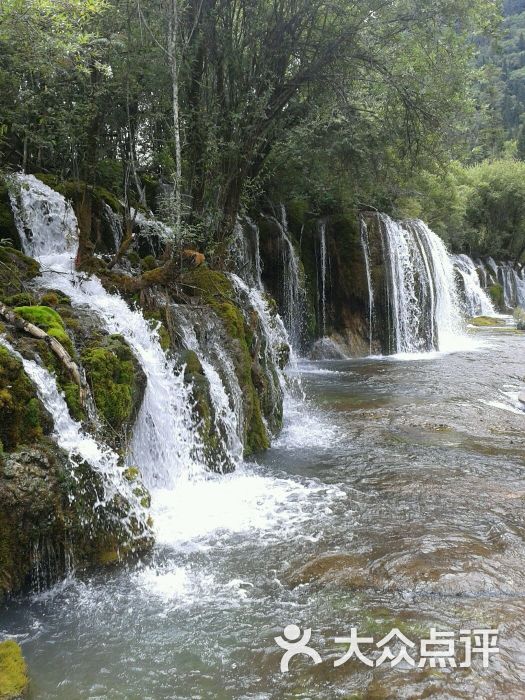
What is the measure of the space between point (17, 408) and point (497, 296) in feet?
112

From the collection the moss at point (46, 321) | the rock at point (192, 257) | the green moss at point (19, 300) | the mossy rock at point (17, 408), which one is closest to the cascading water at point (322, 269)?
the rock at point (192, 257)

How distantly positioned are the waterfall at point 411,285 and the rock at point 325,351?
2.03m

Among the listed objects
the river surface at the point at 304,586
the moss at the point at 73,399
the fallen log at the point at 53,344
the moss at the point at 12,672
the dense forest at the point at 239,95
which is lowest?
the river surface at the point at 304,586

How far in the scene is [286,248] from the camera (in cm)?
1733

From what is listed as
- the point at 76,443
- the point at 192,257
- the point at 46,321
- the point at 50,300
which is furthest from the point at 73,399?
the point at 192,257

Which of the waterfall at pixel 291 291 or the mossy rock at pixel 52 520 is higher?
the waterfall at pixel 291 291

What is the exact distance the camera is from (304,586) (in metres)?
4.34

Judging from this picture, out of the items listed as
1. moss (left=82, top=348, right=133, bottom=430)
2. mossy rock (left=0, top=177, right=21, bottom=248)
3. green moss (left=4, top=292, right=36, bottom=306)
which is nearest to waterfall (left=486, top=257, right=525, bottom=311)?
mossy rock (left=0, top=177, right=21, bottom=248)

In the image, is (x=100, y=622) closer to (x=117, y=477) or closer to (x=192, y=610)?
(x=192, y=610)

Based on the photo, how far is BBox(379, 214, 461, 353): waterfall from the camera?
18.6m

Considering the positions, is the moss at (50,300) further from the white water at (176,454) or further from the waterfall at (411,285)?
the waterfall at (411,285)

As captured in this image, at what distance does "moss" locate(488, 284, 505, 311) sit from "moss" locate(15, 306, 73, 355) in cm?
3264

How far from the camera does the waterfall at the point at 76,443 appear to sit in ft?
→ 15.4

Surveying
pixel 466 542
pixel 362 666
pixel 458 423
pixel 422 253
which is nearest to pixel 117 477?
pixel 362 666
